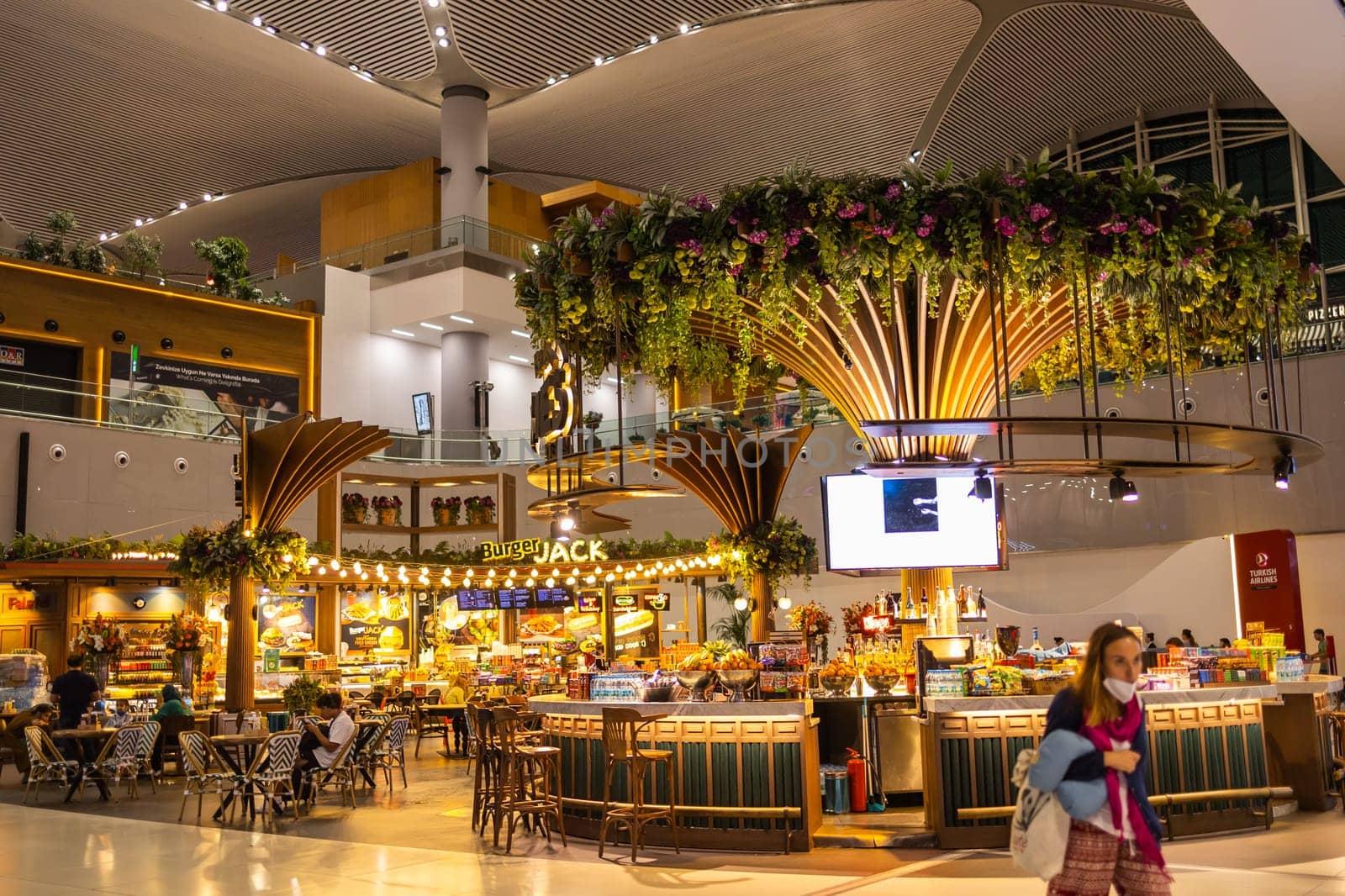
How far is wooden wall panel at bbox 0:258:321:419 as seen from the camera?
20062 millimetres

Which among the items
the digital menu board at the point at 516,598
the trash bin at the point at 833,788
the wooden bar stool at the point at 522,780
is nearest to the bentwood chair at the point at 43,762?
the wooden bar stool at the point at 522,780

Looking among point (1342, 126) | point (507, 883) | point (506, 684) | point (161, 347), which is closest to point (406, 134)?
point (161, 347)

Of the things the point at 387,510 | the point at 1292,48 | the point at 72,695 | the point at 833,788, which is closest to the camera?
the point at 833,788

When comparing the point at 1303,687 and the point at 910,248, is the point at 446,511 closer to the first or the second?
the point at 910,248

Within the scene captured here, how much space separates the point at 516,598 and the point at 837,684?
33.7ft

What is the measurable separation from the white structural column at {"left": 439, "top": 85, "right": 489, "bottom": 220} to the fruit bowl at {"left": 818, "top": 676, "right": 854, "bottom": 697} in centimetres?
1896

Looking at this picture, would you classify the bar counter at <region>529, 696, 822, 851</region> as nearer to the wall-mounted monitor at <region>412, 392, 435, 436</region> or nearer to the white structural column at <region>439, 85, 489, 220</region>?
the wall-mounted monitor at <region>412, 392, 435, 436</region>

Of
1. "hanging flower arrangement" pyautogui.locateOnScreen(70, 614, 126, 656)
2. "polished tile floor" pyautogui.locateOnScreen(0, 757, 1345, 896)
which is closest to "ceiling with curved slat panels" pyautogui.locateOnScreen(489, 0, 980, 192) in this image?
"hanging flower arrangement" pyautogui.locateOnScreen(70, 614, 126, 656)

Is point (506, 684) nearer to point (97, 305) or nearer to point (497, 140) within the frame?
point (97, 305)

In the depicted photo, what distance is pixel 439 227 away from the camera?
24734mm

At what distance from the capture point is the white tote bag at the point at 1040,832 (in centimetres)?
358

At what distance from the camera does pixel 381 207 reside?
1110 inches

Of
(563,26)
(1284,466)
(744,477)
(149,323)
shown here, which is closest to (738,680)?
(1284,466)

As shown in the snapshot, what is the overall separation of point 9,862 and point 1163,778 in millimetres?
7308
